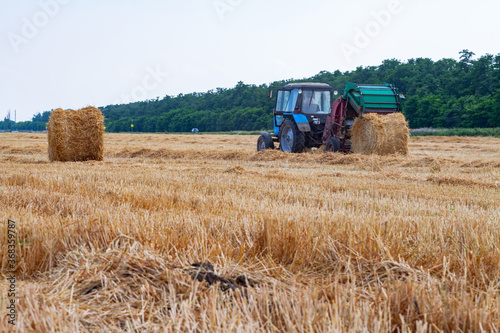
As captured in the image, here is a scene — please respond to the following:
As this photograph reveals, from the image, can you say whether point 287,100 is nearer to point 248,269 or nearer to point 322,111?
point 322,111

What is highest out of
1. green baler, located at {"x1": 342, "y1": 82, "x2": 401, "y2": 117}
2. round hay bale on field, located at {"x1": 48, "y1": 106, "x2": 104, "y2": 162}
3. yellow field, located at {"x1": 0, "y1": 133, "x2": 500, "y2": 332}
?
green baler, located at {"x1": 342, "y1": 82, "x2": 401, "y2": 117}

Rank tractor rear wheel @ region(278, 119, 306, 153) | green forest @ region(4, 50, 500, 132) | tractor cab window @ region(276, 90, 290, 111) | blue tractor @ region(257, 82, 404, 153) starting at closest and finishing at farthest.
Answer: blue tractor @ region(257, 82, 404, 153) < tractor rear wheel @ region(278, 119, 306, 153) < tractor cab window @ region(276, 90, 290, 111) < green forest @ region(4, 50, 500, 132)

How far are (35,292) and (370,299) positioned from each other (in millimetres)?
1608

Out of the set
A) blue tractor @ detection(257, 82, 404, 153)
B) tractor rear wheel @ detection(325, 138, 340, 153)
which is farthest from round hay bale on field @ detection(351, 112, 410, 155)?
tractor rear wheel @ detection(325, 138, 340, 153)

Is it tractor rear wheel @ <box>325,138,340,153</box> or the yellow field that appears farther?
tractor rear wheel @ <box>325,138,340,153</box>

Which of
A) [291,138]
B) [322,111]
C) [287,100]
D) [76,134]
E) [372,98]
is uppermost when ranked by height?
[287,100]

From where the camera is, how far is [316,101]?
16953 millimetres

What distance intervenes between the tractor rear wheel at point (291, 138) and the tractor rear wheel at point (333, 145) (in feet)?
2.74

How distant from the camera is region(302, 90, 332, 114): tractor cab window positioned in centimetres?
1678

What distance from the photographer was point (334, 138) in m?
15.5

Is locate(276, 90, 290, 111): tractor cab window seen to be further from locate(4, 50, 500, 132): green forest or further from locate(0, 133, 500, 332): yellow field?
locate(4, 50, 500, 132): green forest

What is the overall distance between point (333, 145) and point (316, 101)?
2.29 meters

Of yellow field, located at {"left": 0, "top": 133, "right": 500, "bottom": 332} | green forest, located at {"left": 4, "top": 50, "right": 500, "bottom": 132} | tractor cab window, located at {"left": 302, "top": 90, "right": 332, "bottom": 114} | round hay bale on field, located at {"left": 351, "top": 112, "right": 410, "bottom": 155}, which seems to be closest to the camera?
yellow field, located at {"left": 0, "top": 133, "right": 500, "bottom": 332}

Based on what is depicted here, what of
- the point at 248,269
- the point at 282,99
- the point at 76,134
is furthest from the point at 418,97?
the point at 248,269
